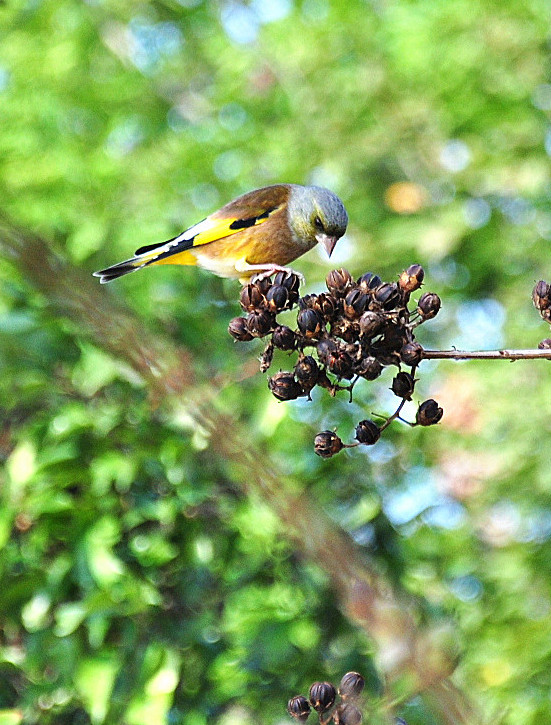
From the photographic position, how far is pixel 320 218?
9.87 ft

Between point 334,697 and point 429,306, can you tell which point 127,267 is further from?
point 334,697

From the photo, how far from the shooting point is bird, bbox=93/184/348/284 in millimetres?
3004

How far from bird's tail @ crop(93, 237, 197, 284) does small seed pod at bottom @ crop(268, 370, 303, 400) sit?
99cm

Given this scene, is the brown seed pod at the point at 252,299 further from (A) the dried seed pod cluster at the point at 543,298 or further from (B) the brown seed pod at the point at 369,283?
(A) the dried seed pod cluster at the point at 543,298

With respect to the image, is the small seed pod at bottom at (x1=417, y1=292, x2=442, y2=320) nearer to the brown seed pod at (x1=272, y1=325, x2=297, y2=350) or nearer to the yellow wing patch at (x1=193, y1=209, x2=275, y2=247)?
the brown seed pod at (x1=272, y1=325, x2=297, y2=350)

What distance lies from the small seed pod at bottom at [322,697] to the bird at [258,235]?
5.11 feet

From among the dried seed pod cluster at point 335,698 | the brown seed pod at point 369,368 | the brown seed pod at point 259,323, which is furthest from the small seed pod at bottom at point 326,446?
the dried seed pod cluster at point 335,698

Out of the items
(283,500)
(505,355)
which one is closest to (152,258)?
(505,355)

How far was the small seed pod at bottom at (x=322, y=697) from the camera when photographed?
1492 millimetres

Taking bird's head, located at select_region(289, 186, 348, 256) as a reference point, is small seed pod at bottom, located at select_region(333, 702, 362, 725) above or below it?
above

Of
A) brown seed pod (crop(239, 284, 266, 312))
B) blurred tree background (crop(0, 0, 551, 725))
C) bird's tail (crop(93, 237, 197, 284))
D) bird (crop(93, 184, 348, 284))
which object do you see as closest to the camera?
brown seed pod (crop(239, 284, 266, 312))

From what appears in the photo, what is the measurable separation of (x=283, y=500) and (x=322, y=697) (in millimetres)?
845

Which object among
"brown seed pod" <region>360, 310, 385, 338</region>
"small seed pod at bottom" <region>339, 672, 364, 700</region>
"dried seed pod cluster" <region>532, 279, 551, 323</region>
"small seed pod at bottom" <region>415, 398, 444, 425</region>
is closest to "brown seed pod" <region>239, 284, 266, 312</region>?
"brown seed pod" <region>360, 310, 385, 338</region>

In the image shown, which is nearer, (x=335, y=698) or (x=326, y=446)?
(x=335, y=698)
